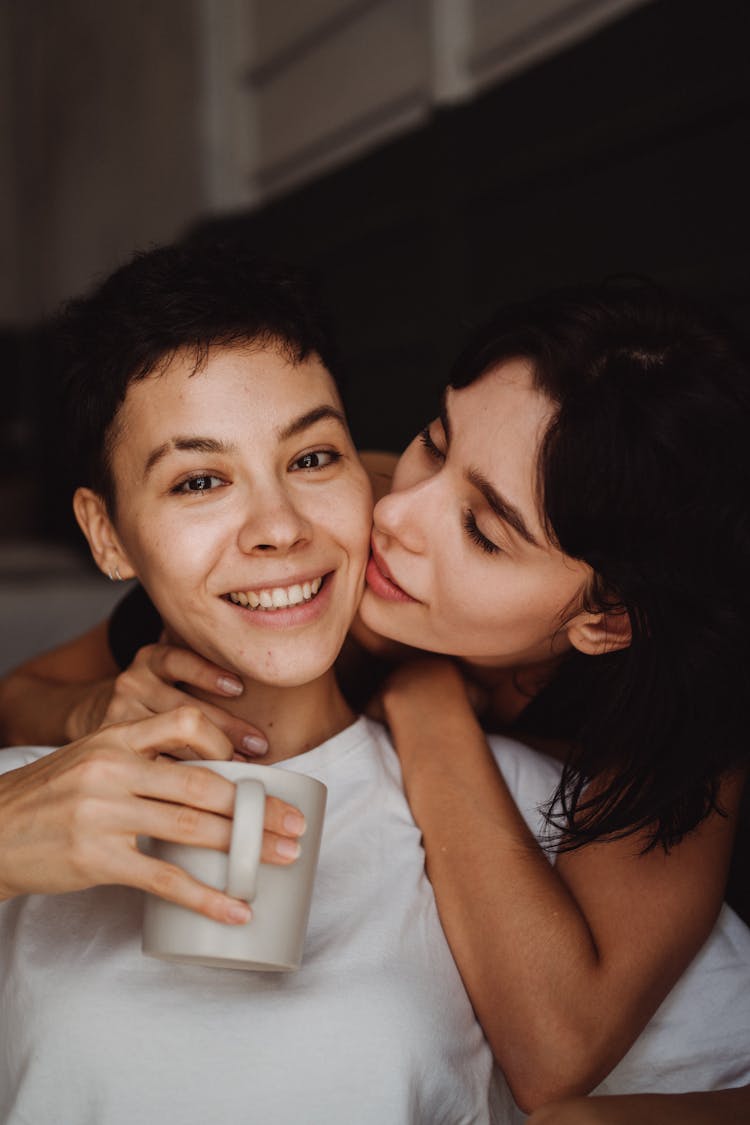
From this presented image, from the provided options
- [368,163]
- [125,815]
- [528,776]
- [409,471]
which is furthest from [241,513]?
[368,163]

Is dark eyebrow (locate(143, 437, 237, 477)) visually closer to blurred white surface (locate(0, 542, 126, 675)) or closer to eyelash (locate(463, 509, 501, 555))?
eyelash (locate(463, 509, 501, 555))

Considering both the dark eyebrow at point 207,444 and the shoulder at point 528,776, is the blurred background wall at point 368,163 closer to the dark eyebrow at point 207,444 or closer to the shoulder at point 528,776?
the dark eyebrow at point 207,444

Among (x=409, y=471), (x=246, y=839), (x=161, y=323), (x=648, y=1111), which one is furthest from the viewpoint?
(x=409, y=471)

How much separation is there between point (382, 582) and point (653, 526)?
32cm

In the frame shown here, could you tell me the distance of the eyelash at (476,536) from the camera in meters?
1.29

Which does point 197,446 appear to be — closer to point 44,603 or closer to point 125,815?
point 125,815

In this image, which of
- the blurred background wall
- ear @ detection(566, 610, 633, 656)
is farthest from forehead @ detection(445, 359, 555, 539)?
the blurred background wall

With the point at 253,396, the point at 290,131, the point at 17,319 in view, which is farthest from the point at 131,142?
the point at 253,396

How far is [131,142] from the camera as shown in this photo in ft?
14.8

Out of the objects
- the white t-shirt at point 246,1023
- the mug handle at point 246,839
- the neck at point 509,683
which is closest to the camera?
the mug handle at point 246,839

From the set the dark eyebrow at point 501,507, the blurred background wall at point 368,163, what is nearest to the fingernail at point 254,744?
the dark eyebrow at point 501,507

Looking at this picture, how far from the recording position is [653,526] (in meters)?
1.24

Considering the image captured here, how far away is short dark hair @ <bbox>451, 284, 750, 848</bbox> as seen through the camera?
3.99ft

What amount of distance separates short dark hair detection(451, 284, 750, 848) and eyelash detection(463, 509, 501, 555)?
73 millimetres
